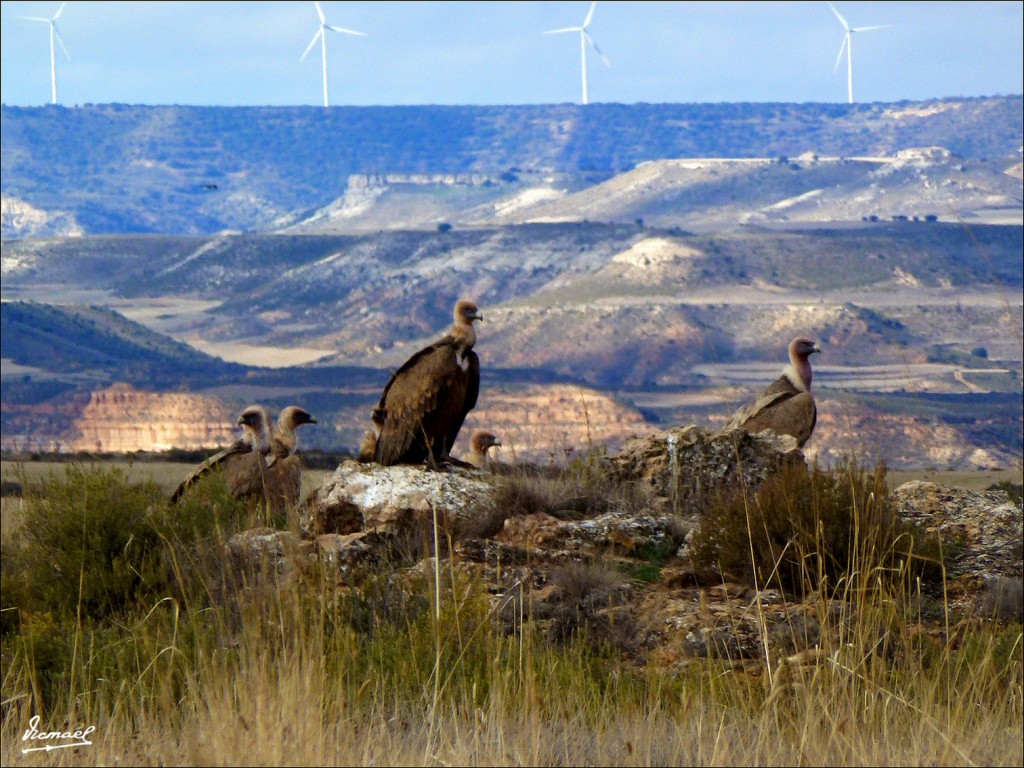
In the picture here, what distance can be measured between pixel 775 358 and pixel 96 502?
79886 millimetres

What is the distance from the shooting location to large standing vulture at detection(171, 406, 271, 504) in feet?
40.8

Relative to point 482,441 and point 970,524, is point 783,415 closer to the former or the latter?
point 482,441

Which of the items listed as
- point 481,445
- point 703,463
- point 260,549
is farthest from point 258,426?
point 703,463

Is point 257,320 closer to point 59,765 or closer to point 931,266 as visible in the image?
point 931,266

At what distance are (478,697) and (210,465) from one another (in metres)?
6.45

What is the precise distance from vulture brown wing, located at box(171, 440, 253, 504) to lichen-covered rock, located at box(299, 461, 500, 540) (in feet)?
7.31

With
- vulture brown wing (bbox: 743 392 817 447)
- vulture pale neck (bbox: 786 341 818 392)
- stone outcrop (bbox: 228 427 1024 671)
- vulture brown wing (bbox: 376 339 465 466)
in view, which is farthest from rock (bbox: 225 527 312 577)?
vulture pale neck (bbox: 786 341 818 392)

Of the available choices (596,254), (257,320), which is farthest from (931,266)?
(257,320)

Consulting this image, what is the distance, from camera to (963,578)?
8914mm

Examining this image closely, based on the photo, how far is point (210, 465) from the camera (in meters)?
12.5

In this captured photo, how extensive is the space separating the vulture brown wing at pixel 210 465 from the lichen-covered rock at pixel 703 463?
11.6 feet

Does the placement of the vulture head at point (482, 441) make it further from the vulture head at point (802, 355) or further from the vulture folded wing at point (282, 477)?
the vulture head at point (802, 355)

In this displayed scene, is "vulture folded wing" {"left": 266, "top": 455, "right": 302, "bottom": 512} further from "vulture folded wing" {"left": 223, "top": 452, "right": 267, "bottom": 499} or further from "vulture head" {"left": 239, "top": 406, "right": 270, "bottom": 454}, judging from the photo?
"vulture head" {"left": 239, "top": 406, "right": 270, "bottom": 454}

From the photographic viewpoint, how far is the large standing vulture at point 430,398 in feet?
35.3
